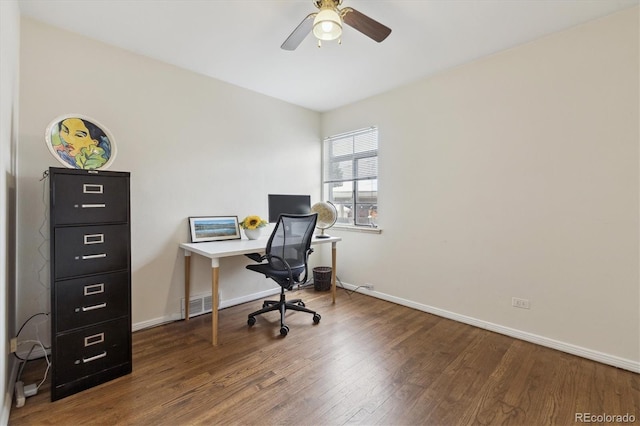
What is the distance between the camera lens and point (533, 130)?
2.44m

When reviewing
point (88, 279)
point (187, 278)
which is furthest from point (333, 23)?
point (187, 278)

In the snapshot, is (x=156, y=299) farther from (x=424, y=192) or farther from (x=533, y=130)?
(x=533, y=130)

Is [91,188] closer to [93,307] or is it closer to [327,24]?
[93,307]

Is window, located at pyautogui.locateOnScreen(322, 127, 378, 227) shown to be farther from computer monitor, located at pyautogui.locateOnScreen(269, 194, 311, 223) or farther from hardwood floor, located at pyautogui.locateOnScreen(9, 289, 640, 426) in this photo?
hardwood floor, located at pyautogui.locateOnScreen(9, 289, 640, 426)

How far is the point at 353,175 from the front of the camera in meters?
3.96

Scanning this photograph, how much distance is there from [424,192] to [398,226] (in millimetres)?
498

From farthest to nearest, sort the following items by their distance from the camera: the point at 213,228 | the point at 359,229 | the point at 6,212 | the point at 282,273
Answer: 1. the point at 359,229
2. the point at 213,228
3. the point at 282,273
4. the point at 6,212

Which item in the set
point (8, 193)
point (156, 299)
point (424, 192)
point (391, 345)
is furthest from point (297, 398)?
point (424, 192)

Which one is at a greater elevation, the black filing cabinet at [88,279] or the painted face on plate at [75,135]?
the painted face on plate at [75,135]

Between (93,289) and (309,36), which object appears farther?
(309,36)

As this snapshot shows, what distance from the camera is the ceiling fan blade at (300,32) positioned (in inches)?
73.8

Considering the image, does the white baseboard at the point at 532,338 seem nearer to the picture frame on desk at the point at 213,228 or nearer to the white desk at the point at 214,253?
the white desk at the point at 214,253

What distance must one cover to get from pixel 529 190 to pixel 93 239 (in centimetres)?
331

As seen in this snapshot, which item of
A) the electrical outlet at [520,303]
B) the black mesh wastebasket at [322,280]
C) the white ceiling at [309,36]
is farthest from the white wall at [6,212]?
the electrical outlet at [520,303]
